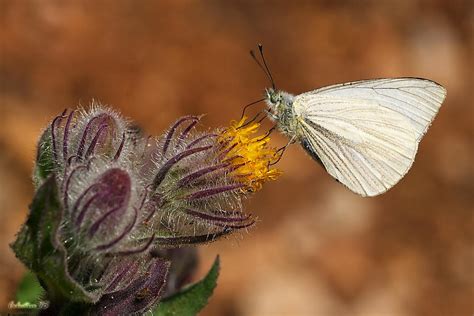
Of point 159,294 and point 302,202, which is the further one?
point 302,202

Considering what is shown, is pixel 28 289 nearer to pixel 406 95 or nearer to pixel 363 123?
pixel 363 123

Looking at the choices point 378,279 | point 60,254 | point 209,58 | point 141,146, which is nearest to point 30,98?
point 209,58

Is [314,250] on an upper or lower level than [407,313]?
upper

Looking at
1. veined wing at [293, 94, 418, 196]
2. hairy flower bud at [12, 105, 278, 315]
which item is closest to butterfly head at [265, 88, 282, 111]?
veined wing at [293, 94, 418, 196]

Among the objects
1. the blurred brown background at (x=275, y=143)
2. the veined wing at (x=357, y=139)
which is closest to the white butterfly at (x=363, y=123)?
the veined wing at (x=357, y=139)

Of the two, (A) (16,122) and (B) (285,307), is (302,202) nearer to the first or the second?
(B) (285,307)
